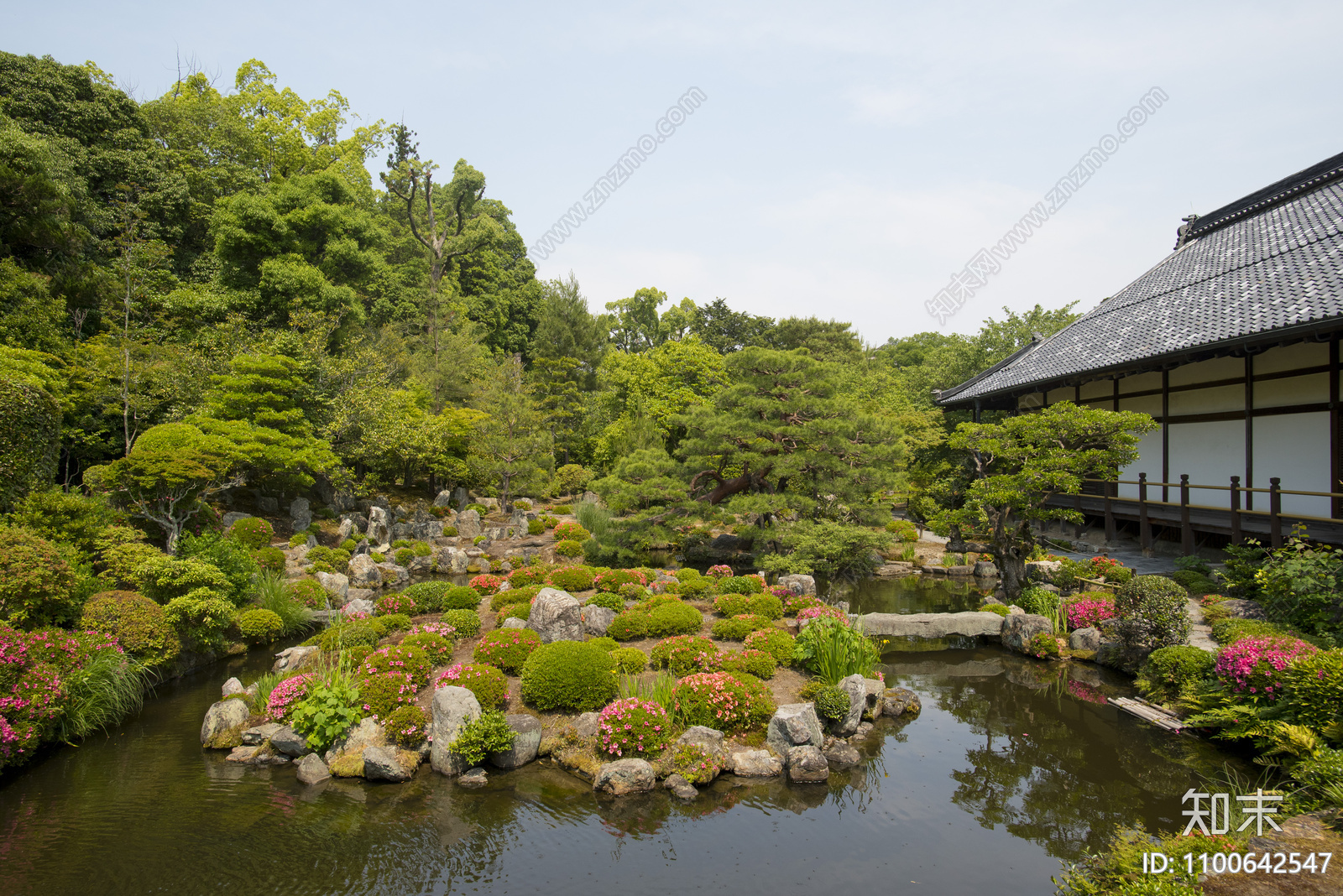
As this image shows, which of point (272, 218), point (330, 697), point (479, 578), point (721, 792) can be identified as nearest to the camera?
point (721, 792)

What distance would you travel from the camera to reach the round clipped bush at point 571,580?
45.6 feet

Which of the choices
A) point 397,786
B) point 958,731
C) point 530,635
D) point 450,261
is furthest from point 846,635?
point 450,261

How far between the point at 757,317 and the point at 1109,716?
36767 millimetres

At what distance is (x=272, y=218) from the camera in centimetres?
2334

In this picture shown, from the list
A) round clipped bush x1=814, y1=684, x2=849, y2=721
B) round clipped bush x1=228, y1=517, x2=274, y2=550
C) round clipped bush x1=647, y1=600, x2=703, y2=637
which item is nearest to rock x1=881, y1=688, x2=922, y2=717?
round clipped bush x1=814, y1=684, x2=849, y2=721

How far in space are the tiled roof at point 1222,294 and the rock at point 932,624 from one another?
262 inches

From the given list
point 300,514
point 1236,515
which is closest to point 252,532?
point 300,514

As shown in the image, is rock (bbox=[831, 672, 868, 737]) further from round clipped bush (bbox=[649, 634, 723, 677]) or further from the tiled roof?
the tiled roof

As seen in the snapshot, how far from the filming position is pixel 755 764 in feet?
24.5

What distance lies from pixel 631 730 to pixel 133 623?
7938 millimetres

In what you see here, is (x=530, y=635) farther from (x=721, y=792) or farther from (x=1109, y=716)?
(x=1109, y=716)

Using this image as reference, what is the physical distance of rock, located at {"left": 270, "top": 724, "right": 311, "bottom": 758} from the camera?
310 inches

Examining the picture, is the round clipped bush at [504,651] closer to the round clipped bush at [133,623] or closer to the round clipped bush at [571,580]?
the round clipped bush at [571,580]

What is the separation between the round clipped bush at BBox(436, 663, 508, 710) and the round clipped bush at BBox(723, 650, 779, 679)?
3171 millimetres
